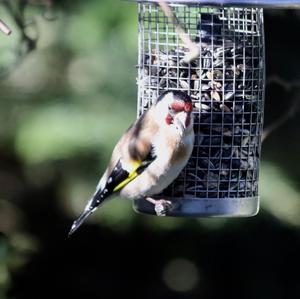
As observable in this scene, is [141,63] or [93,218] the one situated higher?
[141,63]

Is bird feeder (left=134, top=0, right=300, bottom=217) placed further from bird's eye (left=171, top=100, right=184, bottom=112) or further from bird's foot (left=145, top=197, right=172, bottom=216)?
bird's eye (left=171, top=100, right=184, bottom=112)

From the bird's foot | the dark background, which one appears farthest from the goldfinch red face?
the dark background

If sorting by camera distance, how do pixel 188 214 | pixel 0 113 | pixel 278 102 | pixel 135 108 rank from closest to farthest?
1. pixel 188 214
2. pixel 135 108
3. pixel 0 113
4. pixel 278 102

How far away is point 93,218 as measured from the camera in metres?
6.45

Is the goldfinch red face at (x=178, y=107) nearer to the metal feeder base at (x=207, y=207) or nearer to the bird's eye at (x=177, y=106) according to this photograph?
the bird's eye at (x=177, y=106)

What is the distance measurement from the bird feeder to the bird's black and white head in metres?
0.24

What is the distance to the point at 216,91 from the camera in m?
4.87

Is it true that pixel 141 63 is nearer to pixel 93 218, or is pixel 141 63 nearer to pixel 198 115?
pixel 198 115

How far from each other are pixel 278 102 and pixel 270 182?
926 mm

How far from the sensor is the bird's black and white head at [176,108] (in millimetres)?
4523

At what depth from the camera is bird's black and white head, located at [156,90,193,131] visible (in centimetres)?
452

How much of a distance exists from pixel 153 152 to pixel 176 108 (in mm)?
283

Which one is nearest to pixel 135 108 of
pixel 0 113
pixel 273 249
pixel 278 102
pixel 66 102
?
pixel 66 102

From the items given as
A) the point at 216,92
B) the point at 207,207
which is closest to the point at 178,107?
the point at 216,92
